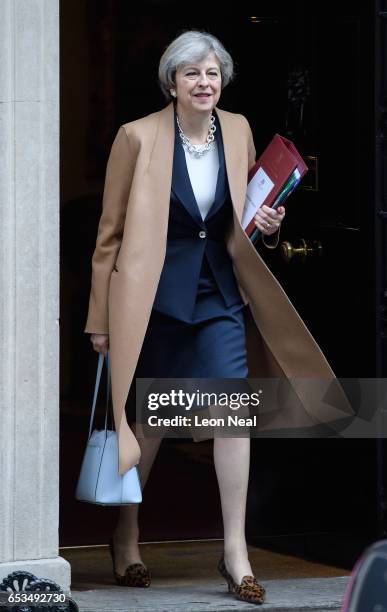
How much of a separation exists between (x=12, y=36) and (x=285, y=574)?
96.8 inches

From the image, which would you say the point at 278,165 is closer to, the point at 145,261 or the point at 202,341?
the point at 145,261

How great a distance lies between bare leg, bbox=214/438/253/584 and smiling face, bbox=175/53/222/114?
1218 mm

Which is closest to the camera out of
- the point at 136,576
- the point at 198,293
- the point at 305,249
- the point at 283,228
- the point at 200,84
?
the point at 200,84

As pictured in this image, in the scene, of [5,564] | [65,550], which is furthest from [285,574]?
[5,564]

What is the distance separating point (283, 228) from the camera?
7332 mm

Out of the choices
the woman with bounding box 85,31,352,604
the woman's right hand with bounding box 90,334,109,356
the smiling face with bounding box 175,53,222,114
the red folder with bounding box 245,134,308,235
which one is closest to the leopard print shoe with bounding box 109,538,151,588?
the woman with bounding box 85,31,352,604

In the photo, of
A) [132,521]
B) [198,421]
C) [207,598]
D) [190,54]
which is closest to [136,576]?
[132,521]

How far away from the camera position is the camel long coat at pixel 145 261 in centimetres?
596

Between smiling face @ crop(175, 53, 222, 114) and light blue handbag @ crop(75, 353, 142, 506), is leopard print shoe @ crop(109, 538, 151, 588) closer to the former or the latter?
light blue handbag @ crop(75, 353, 142, 506)

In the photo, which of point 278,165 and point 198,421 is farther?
point 198,421

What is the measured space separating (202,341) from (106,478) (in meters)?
0.63

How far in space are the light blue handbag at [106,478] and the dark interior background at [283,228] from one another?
1.19m

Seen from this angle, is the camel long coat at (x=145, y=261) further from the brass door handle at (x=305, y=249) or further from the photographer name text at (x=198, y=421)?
the brass door handle at (x=305, y=249)

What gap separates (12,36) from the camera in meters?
5.71
